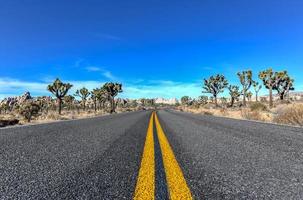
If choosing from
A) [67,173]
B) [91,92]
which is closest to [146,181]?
[67,173]

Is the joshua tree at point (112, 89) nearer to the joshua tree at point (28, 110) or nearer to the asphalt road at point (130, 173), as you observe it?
the joshua tree at point (28, 110)

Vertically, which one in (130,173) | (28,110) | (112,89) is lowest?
(130,173)

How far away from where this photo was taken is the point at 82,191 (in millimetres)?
2115

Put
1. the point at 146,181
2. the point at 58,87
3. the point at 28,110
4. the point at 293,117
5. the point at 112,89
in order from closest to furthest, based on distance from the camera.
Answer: the point at 146,181
the point at 293,117
the point at 28,110
the point at 58,87
the point at 112,89

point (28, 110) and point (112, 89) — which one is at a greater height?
point (112, 89)

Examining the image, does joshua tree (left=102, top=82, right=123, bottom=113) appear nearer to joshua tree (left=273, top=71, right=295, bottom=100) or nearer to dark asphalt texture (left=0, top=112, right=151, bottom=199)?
joshua tree (left=273, top=71, right=295, bottom=100)

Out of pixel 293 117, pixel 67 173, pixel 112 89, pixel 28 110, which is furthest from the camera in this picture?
pixel 112 89

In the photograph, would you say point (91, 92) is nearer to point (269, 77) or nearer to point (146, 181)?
point (269, 77)

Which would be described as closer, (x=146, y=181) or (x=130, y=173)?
(x=146, y=181)

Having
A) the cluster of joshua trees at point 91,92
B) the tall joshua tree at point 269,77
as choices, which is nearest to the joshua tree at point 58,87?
the cluster of joshua trees at point 91,92

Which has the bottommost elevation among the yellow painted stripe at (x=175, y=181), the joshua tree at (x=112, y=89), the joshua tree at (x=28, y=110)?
the yellow painted stripe at (x=175, y=181)

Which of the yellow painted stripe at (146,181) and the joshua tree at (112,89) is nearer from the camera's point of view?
the yellow painted stripe at (146,181)

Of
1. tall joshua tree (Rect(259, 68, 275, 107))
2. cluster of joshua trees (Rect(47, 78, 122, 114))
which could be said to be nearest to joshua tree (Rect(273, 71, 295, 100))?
tall joshua tree (Rect(259, 68, 275, 107))

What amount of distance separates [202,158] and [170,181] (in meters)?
1.43
